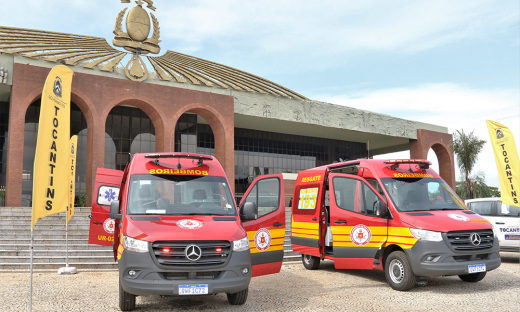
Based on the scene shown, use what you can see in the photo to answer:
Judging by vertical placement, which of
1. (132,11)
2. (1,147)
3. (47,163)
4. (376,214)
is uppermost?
(132,11)

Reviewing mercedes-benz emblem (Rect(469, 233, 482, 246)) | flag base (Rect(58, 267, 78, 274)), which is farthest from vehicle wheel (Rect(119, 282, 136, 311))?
mercedes-benz emblem (Rect(469, 233, 482, 246))

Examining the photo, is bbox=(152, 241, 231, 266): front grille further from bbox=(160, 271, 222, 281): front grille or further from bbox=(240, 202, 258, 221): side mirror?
bbox=(240, 202, 258, 221): side mirror

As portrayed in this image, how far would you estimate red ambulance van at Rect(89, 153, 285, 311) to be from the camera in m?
5.43

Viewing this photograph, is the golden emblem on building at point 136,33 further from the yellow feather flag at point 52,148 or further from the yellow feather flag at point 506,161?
the yellow feather flag at point 506,161

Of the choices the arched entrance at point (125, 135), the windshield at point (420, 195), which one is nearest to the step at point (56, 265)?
the windshield at point (420, 195)

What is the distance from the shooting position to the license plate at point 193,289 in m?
5.37

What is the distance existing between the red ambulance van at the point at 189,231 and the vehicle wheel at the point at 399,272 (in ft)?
6.60

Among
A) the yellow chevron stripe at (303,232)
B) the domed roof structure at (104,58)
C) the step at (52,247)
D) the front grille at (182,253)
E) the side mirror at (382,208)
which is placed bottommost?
the step at (52,247)

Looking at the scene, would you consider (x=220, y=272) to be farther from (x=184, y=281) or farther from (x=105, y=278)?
(x=105, y=278)

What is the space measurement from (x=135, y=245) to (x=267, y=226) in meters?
2.67

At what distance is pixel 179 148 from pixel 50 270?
17623 mm

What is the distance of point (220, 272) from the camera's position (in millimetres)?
5625

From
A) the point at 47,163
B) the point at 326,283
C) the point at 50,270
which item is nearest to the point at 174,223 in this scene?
the point at 47,163

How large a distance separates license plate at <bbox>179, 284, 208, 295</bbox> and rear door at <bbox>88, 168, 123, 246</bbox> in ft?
20.1
